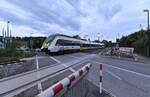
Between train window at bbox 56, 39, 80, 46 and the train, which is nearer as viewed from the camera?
the train

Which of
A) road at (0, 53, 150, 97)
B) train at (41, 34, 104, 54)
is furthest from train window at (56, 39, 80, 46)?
road at (0, 53, 150, 97)

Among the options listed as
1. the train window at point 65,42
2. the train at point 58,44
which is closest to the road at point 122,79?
the train at point 58,44

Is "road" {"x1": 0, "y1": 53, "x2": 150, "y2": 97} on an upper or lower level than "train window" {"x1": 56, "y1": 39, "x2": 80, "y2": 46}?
lower

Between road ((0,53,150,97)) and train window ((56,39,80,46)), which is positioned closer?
road ((0,53,150,97))

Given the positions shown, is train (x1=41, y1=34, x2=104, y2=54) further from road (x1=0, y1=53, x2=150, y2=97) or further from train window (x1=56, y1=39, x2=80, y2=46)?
road (x1=0, y1=53, x2=150, y2=97)

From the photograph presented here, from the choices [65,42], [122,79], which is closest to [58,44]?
[65,42]

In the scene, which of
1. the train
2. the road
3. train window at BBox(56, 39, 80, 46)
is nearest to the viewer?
the road

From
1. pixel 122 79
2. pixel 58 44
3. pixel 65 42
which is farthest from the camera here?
pixel 65 42

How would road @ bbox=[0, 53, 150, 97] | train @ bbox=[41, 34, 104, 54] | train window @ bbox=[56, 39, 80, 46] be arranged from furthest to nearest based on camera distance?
train window @ bbox=[56, 39, 80, 46], train @ bbox=[41, 34, 104, 54], road @ bbox=[0, 53, 150, 97]

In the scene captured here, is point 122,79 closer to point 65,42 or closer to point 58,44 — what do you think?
point 58,44

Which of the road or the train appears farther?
the train

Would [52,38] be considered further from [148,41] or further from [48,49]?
[148,41]

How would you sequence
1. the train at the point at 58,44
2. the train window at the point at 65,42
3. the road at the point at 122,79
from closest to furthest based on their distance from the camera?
A: 1. the road at the point at 122,79
2. the train at the point at 58,44
3. the train window at the point at 65,42

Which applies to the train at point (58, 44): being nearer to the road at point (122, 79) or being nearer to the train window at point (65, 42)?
the train window at point (65, 42)
